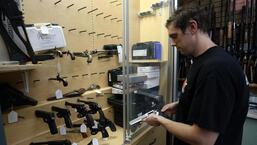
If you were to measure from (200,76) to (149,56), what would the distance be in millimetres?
915

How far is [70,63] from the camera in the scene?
171 centimetres

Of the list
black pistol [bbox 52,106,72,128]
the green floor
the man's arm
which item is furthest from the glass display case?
the green floor

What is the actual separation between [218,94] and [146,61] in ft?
3.29

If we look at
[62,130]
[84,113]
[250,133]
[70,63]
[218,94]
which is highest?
[70,63]

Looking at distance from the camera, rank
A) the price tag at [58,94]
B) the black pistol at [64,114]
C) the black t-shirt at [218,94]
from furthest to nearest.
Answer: the price tag at [58,94] < the black pistol at [64,114] < the black t-shirt at [218,94]

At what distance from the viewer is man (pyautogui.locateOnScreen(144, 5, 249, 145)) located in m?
0.87

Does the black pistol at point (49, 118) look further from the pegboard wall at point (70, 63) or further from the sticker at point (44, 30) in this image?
the sticker at point (44, 30)

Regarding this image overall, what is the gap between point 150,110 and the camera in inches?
72.8

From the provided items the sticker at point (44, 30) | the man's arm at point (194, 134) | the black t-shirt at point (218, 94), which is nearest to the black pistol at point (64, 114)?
the sticker at point (44, 30)

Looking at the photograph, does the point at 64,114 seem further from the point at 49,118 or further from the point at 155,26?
the point at 155,26

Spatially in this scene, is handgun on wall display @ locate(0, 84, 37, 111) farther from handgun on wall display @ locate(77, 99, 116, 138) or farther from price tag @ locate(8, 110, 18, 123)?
handgun on wall display @ locate(77, 99, 116, 138)

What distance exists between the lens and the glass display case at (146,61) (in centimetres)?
162

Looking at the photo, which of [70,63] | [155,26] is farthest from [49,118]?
[155,26]

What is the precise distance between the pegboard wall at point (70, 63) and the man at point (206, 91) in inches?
31.7
